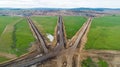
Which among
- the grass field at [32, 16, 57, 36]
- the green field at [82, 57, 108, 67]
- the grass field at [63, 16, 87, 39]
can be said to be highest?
the grass field at [32, 16, 57, 36]

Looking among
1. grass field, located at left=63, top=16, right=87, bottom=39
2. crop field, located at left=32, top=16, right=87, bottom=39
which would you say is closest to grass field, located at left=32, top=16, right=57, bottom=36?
crop field, located at left=32, top=16, right=87, bottom=39

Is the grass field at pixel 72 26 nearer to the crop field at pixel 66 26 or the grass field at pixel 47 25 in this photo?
the crop field at pixel 66 26

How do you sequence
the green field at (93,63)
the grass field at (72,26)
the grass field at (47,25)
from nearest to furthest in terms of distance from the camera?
the green field at (93,63) < the grass field at (72,26) < the grass field at (47,25)

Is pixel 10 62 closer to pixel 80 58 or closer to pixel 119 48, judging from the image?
pixel 80 58

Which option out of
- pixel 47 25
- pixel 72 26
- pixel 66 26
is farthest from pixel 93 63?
pixel 47 25

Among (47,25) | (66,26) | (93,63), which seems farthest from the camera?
(47,25)

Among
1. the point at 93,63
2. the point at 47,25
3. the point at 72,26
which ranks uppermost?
the point at 47,25

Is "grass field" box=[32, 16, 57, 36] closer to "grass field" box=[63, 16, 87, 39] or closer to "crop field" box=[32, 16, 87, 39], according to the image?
"crop field" box=[32, 16, 87, 39]

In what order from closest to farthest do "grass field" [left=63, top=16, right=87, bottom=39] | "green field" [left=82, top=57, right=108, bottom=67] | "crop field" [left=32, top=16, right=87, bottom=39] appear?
1. "green field" [left=82, top=57, right=108, bottom=67]
2. "grass field" [left=63, top=16, right=87, bottom=39]
3. "crop field" [left=32, top=16, right=87, bottom=39]

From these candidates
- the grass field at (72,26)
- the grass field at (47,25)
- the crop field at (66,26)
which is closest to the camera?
the grass field at (72,26)

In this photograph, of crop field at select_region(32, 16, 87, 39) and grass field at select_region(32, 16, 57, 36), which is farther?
grass field at select_region(32, 16, 57, 36)

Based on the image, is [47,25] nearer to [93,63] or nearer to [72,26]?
[72,26]

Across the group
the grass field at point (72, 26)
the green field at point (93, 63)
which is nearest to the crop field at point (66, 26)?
the grass field at point (72, 26)
